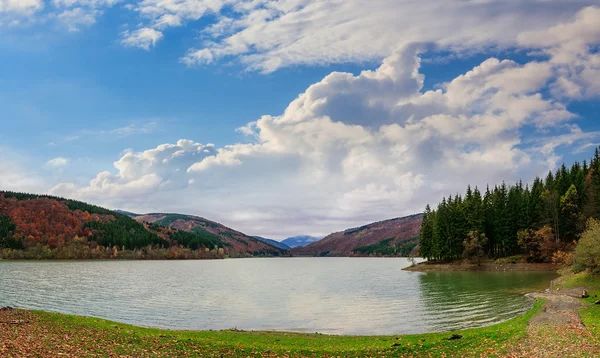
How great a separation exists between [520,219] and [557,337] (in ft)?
364

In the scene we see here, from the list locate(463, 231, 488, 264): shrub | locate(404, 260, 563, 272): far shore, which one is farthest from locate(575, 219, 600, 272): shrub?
locate(463, 231, 488, 264): shrub

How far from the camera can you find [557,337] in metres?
29.0

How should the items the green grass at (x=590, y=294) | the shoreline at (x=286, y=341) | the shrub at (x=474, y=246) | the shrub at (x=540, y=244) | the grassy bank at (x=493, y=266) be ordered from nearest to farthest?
the shoreline at (x=286, y=341)
the green grass at (x=590, y=294)
the grassy bank at (x=493, y=266)
the shrub at (x=540, y=244)
the shrub at (x=474, y=246)

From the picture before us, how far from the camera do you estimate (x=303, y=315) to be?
175ft

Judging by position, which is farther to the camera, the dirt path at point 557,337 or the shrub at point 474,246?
the shrub at point 474,246

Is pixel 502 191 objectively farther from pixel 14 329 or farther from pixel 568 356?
pixel 14 329

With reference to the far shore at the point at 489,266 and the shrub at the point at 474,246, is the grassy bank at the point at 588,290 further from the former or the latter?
the shrub at the point at 474,246

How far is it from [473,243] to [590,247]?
65.4 meters

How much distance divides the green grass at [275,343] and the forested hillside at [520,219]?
8699 centimetres

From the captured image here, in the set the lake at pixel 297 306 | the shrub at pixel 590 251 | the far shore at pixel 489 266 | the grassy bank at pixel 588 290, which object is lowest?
the far shore at pixel 489 266

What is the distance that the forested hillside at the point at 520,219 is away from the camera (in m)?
114

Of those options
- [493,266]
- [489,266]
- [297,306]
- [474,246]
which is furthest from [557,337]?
[474,246]

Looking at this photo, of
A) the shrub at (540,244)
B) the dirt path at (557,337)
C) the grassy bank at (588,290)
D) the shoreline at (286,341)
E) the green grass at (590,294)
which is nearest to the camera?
the dirt path at (557,337)

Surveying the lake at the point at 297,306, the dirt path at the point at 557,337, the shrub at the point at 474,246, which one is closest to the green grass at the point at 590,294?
the dirt path at the point at 557,337
